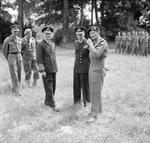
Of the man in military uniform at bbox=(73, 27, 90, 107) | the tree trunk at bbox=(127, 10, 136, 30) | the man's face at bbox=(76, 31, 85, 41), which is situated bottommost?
the man in military uniform at bbox=(73, 27, 90, 107)

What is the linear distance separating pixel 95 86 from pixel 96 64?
1.45ft

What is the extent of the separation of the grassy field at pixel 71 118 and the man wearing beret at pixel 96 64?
1.09ft

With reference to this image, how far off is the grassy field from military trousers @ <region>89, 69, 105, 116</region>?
10.9 inches

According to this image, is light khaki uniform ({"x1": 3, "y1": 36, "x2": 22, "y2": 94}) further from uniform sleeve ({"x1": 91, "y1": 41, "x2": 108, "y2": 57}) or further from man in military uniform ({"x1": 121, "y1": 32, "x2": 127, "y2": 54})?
man in military uniform ({"x1": 121, "y1": 32, "x2": 127, "y2": 54})

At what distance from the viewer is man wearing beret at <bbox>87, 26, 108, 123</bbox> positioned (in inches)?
187

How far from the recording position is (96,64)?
4934 millimetres

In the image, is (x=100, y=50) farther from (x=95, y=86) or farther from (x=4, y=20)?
(x=4, y=20)

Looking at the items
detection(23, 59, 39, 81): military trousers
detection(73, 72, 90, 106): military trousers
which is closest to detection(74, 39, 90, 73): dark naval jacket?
detection(73, 72, 90, 106): military trousers

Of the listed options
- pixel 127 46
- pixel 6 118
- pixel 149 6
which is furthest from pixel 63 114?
pixel 149 6

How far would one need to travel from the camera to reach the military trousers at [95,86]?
16.3 ft

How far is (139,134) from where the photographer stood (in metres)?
4.40

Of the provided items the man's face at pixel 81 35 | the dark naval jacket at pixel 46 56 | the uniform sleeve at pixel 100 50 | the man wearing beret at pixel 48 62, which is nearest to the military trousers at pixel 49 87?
the man wearing beret at pixel 48 62

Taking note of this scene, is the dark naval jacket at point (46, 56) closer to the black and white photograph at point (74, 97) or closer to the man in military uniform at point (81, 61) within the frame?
the black and white photograph at point (74, 97)

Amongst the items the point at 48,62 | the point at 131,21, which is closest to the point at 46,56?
the point at 48,62
